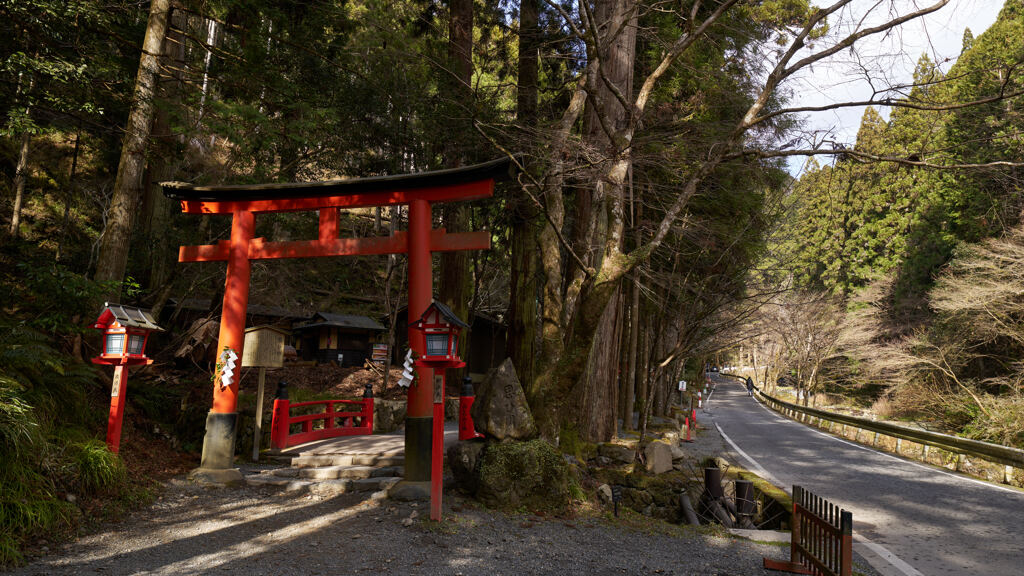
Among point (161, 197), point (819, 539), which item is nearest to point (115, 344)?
point (161, 197)

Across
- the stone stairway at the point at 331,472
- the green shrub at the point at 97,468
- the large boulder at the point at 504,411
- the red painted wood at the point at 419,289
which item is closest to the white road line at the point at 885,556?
the large boulder at the point at 504,411

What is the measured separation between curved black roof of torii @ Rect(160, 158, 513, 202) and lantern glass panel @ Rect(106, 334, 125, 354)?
3.01 m

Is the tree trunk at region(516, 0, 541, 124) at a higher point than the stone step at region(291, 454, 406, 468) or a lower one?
higher

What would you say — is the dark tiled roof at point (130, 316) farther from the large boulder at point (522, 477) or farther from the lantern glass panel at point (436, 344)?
the large boulder at point (522, 477)

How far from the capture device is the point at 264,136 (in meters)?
11.0

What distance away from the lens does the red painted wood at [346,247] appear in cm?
822

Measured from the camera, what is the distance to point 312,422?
11.7m

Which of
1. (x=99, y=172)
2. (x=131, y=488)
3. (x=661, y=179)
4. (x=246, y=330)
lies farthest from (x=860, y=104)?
(x=99, y=172)

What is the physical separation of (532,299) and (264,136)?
7.06m

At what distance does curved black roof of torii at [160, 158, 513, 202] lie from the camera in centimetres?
802

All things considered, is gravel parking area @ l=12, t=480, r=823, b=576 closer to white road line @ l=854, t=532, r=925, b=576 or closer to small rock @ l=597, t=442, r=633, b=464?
white road line @ l=854, t=532, r=925, b=576

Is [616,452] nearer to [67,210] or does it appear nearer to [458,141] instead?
Result: [458,141]

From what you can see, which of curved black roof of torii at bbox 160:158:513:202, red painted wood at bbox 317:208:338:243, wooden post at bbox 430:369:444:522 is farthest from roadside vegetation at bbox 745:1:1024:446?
red painted wood at bbox 317:208:338:243

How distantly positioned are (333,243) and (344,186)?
0.97 metres
